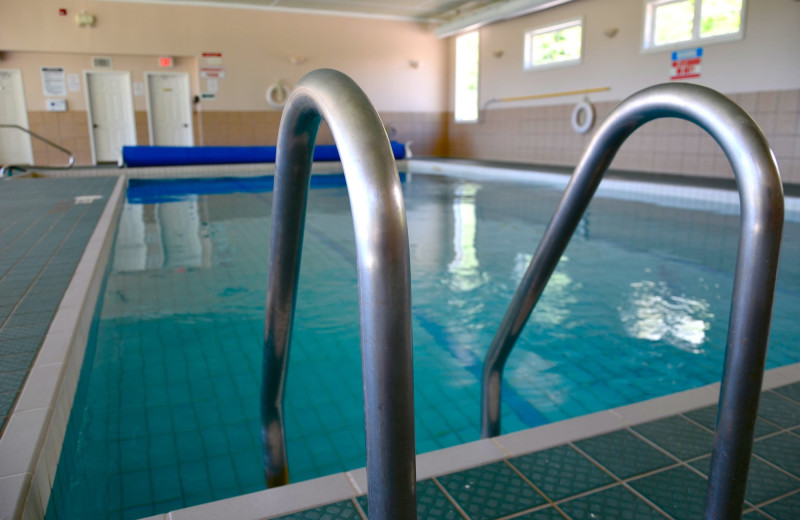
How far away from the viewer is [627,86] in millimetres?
9484

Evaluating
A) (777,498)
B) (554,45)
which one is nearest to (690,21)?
(554,45)

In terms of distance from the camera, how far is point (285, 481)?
4.40 ft

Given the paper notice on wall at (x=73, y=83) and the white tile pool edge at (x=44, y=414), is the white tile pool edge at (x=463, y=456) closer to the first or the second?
the white tile pool edge at (x=44, y=414)

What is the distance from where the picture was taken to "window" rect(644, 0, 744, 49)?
25.8 feet

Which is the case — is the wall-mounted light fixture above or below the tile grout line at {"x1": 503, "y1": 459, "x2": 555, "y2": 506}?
above

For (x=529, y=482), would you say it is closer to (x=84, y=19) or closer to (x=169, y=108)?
(x=84, y=19)

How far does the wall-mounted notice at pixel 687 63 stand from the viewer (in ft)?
27.2

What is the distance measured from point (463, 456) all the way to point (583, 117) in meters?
10.1

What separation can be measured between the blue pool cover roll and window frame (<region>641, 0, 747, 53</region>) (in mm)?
4177

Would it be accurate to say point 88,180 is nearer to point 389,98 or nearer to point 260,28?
point 260,28

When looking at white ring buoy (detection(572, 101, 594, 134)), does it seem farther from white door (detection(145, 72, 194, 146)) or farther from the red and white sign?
white door (detection(145, 72, 194, 146))

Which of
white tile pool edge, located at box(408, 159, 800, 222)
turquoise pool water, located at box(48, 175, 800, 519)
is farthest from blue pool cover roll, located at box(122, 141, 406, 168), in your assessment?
turquoise pool water, located at box(48, 175, 800, 519)

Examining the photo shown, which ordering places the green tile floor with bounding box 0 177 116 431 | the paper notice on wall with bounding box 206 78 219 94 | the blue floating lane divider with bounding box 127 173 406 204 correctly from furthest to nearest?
the paper notice on wall with bounding box 206 78 219 94 → the blue floating lane divider with bounding box 127 173 406 204 → the green tile floor with bounding box 0 177 116 431

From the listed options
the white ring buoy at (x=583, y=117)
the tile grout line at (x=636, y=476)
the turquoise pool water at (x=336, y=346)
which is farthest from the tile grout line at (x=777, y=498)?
the white ring buoy at (x=583, y=117)
